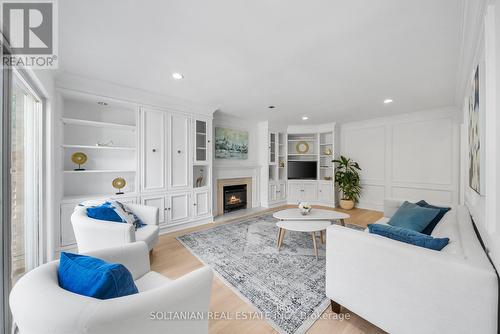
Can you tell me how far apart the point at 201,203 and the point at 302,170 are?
320 centimetres

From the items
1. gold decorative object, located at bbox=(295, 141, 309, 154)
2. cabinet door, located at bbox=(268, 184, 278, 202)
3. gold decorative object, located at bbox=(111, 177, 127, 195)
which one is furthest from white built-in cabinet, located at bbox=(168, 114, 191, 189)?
gold decorative object, located at bbox=(295, 141, 309, 154)

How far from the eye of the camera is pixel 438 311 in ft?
3.59

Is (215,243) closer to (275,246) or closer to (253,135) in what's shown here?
(275,246)

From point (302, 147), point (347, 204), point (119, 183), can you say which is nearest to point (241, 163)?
point (302, 147)

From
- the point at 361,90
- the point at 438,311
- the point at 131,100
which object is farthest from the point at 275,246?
the point at 131,100

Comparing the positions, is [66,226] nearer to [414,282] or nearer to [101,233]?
[101,233]

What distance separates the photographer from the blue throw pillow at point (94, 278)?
0.78 meters

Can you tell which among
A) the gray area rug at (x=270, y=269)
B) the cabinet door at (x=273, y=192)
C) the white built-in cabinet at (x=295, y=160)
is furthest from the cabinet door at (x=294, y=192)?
the gray area rug at (x=270, y=269)

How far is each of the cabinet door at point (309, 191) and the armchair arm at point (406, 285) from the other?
14.1ft

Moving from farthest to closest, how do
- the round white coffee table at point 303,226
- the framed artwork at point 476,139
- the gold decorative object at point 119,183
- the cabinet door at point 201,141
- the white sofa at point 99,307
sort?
the cabinet door at point 201,141 < the gold decorative object at point 119,183 < the round white coffee table at point 303,226 < the framed artwork at point 476,139 < the white sofa at point 99,307

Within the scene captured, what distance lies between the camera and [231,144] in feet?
15.6

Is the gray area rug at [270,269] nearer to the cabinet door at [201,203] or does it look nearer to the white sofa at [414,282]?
the white sofa at [414,282]

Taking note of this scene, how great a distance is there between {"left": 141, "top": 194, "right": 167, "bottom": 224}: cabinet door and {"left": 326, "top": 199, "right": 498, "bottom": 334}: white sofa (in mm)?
2739

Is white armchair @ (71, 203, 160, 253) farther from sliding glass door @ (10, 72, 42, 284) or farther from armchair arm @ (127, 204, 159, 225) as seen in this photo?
armchair arm @ (127, 204, 159, 225)
